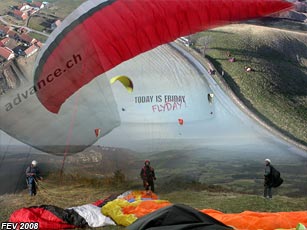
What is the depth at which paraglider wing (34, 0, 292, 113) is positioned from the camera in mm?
4207

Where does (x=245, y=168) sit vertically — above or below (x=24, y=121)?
below

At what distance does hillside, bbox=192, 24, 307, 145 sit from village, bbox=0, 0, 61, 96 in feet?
5.09

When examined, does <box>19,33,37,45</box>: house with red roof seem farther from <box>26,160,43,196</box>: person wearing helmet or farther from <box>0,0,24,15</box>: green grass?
<box>26,160,43,196</box>: person wearing helmet

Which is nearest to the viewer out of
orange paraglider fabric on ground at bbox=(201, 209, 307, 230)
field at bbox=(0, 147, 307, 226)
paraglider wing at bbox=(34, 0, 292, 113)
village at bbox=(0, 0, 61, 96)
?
orange paraglider fabric on ground at bbox=(201, 209, 307, 230)

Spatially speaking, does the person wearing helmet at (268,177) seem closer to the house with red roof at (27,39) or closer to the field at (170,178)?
the field at (170,178)

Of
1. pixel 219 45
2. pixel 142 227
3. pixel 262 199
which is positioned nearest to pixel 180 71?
pixel 219 45

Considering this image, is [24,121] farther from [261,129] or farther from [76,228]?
[261,129]

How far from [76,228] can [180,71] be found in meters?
1.71

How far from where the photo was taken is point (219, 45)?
443 cm

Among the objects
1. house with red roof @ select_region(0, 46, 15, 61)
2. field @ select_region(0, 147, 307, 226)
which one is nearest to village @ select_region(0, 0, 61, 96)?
house with red roof @ select_region(0, 46, 15, 61)

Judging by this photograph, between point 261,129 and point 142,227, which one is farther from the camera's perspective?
point 261,129

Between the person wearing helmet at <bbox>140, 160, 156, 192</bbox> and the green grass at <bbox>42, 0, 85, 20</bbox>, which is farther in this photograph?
the person wearing helmet at <bbox>140, 160, 156, 192</bbox>

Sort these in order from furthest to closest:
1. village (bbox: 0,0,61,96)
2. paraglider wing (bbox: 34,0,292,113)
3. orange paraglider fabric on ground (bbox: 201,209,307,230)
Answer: village (bbox: 0,0,61,96)
paraglider wing (bbox: 34,0,292,113)
orange paraglider fabric on ground (bbox: 201,209,307,230)

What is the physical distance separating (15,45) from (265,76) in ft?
7.72
